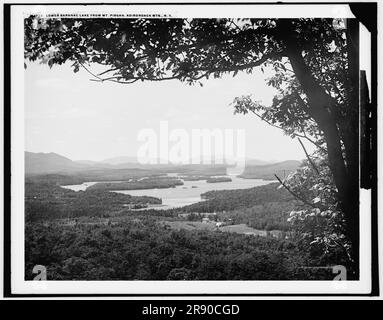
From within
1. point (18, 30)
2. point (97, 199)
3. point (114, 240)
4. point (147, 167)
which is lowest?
point (114, 240)

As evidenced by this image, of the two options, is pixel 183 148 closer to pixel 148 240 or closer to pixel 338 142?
pixel 148 240

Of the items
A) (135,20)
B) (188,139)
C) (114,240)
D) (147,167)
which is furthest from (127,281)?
(135,20)

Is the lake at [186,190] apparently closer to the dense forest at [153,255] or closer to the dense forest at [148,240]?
the dense forest at [148,240]

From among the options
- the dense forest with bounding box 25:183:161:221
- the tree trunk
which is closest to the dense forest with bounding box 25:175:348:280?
the dense forest with bounding box 25:183:161:221

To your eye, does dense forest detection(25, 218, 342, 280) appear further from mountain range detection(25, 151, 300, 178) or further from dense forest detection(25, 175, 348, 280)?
mountain range detection(25, 151, 300, 178)

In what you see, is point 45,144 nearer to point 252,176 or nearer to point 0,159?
A: point 0,159

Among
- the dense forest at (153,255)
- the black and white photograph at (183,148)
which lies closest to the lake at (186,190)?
the black and white photograph at (183,148)
